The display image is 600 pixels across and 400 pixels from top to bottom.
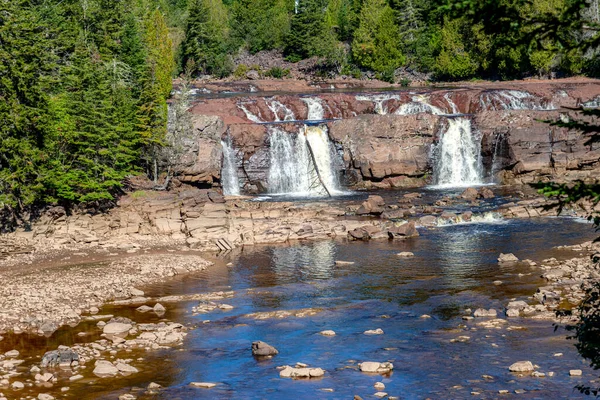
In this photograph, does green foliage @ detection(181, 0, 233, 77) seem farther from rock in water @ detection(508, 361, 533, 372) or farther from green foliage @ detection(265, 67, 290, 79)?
rock in water @ detection(508, 361, 533, 372)

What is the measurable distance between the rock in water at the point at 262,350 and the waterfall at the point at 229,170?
113 ft

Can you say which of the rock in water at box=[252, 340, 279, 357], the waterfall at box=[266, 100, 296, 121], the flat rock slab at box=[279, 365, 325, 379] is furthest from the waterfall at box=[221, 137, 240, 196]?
the flat rock slab at box=[279, 365, 325, 379]

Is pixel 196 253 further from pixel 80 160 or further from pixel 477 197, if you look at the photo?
pixel 477 197

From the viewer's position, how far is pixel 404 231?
46.9m

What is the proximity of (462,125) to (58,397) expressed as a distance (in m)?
46.3

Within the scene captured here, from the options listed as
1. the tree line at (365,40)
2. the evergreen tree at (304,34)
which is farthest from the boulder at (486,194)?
the evergreen tree at (304,34)

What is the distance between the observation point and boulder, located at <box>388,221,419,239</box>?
154 feet

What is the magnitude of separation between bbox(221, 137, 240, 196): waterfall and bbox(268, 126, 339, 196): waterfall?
272 cm

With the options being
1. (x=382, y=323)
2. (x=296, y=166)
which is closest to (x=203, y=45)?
(x=296, y=166)

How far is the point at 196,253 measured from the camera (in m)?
44.9

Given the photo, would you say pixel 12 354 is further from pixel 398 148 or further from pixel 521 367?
pixel 398 148

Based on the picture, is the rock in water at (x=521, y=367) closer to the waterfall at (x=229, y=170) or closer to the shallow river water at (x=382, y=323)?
the shallow river water at (x=382, y=323)

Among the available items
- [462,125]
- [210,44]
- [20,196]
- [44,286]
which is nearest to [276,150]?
[462,125]

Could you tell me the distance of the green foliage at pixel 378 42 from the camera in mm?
114000
